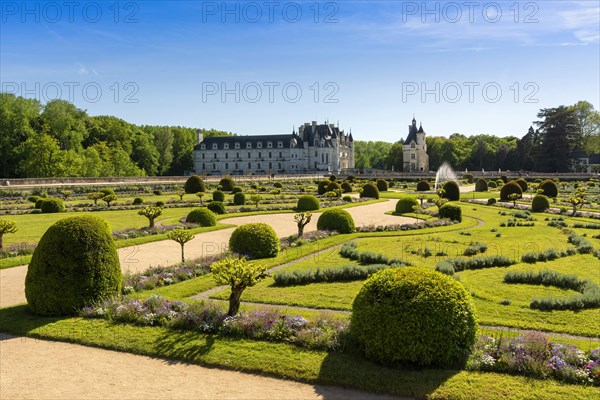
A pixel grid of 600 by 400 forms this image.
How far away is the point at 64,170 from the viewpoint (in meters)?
61.2

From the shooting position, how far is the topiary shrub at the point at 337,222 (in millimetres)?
22281

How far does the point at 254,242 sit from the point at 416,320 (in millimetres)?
9852

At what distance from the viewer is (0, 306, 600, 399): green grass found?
6.84 metres

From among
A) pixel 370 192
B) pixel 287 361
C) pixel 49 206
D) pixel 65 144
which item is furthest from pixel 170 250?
pixel 65 144

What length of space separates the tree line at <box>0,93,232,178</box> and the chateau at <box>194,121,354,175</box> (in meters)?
11.5

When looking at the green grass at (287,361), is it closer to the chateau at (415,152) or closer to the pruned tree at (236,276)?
the pruned tree at (236,276)

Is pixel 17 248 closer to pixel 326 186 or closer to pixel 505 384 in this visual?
pixel 505 384

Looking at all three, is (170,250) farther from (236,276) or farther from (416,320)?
(416,320)

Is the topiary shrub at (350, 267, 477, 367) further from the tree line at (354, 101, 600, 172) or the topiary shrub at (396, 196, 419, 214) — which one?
the tree line at (354, 101, 600, 172)

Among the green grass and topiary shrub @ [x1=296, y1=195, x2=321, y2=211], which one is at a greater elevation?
topiary shrub @ [x1=296, y1=195, x2=321, y2=211]

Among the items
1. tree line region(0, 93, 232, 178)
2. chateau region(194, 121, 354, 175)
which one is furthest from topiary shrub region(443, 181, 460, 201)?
chateau region(194, 121, 354, 175)

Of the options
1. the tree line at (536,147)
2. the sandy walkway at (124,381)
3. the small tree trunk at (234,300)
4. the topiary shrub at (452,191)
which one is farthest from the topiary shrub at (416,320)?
the tree line at (536,147)

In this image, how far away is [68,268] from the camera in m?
10.1

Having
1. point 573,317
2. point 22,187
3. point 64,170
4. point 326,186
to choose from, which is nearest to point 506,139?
point 326,186
